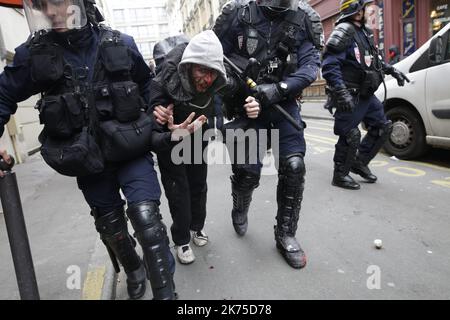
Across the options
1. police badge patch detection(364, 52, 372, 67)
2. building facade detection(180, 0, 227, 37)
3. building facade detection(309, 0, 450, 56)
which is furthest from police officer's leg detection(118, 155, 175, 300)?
building facade detection(180, 0, 227, 37)

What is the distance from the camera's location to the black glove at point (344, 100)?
3.59 meters

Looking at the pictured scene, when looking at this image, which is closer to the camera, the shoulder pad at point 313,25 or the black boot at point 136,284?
the black boot at point 136,284

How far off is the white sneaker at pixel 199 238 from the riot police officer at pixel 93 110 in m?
0.88

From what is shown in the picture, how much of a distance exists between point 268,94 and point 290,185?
25.9 inches

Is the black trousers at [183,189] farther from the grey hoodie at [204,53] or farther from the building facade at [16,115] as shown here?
the building facade at [16,115]

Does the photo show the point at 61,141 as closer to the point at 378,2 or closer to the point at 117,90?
the point at 117,90

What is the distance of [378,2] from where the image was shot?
12.4 meters

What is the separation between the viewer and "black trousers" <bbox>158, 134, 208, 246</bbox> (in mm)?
2330

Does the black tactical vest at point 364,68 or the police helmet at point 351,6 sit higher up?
the police helmet at point 351,6

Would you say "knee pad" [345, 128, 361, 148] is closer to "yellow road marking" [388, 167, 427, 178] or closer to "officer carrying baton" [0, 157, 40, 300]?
"yellow road marking" [388, 167, 427, 178]

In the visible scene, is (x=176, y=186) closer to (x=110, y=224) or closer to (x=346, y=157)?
(x=110, y=224)

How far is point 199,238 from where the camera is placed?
2.96m

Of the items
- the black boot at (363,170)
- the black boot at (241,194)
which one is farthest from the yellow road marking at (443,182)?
the black boot at (241,194)

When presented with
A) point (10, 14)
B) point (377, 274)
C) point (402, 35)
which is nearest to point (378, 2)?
point (402, 35)
